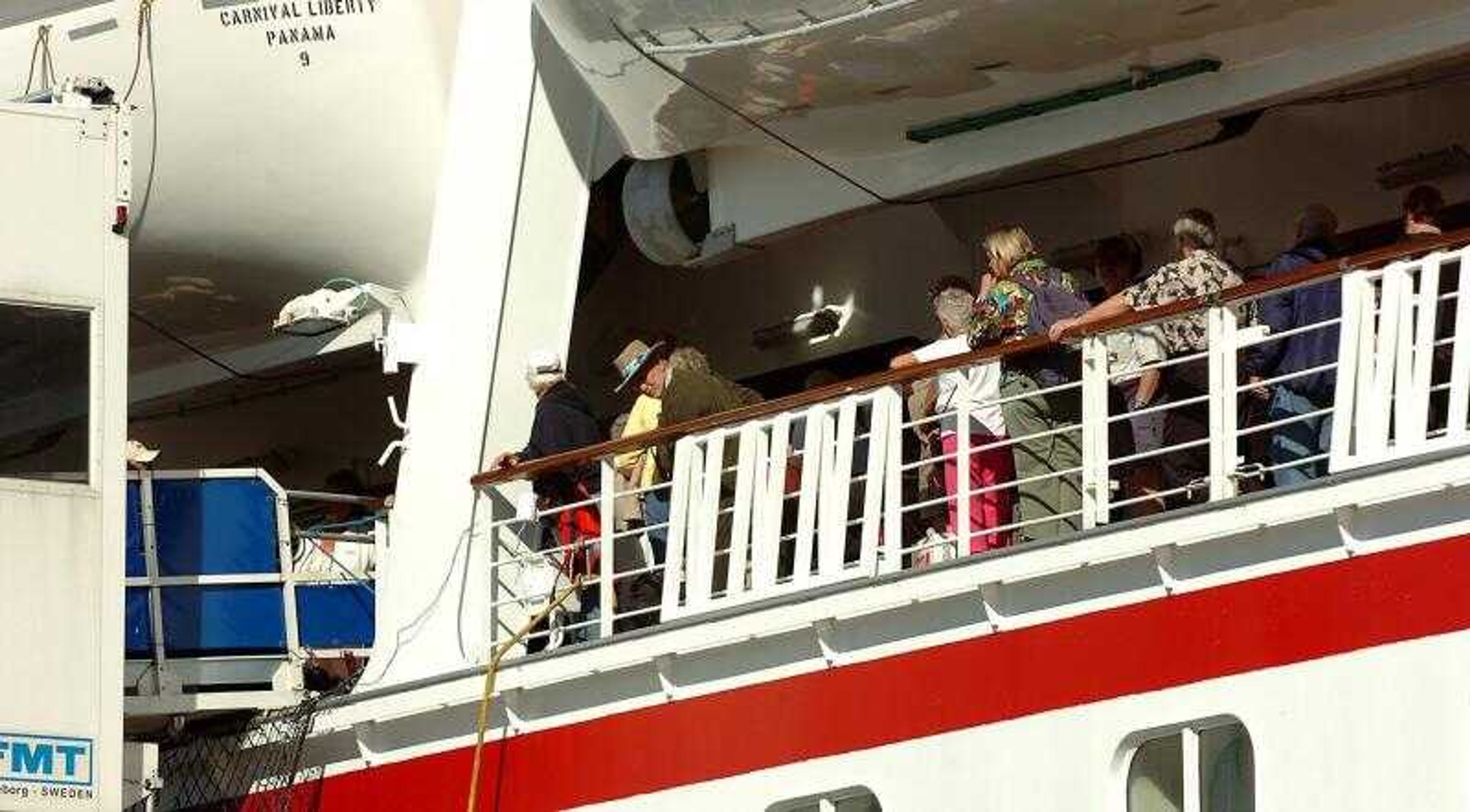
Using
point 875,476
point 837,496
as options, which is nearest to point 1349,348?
point 875,476

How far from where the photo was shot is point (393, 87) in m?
19.9

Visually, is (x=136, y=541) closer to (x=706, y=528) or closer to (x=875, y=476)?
(x=706, y=528)

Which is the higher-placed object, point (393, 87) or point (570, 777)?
point (393, 87)

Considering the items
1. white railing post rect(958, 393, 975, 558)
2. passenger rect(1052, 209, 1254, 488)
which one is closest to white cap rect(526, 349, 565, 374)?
white railing post rect(958, 393, 975, 558)

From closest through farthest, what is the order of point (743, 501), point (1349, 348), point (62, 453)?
point (1349, 348) < point (743, 501) < point (62, 453)

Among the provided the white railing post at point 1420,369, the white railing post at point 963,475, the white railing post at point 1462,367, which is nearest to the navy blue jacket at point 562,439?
the white railing post at point 963,475

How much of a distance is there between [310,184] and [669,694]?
427cm

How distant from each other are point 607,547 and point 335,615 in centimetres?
235

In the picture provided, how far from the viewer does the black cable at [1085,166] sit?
58.8ft

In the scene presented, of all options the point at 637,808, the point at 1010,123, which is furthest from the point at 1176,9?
the point at 637,808

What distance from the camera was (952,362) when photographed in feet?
52.4

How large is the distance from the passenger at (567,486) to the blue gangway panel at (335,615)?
3.66ft

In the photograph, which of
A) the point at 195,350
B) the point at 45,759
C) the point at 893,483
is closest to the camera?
the point at 893,483

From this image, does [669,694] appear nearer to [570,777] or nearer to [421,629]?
[570,777]
